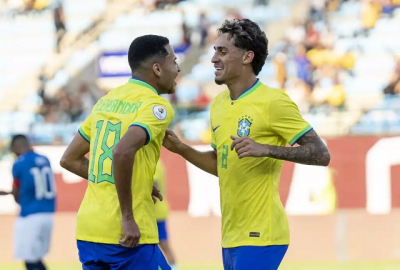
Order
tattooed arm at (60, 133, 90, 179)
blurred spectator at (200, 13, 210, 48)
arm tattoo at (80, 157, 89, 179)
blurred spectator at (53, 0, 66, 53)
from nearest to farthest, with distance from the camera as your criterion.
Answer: tattooed arm at (60, 133, 90, 179), arm tattoo at (80, 157, 89, 179), blurred spectator at (200, 13, 210, 48), blurred spectator at (53, 0, 66, 53)

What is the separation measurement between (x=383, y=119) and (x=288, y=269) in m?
4.55

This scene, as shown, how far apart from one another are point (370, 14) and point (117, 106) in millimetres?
12765

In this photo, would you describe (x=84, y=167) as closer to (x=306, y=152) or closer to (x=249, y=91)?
(x=249, y=91)

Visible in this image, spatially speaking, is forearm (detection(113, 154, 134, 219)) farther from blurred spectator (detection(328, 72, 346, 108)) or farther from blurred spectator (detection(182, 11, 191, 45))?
blurred spectator (detection(182, 11, 191, 45))

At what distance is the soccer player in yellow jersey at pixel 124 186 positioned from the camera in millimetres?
4098

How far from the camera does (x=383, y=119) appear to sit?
46.1ft

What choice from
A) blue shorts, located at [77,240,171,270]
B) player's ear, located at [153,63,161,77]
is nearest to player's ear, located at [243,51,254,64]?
player's ear, located at [153,63,161,77]

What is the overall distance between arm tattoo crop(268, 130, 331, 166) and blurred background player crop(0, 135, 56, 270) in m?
5.68

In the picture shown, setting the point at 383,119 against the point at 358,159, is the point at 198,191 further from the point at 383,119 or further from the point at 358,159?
the point at 383,119

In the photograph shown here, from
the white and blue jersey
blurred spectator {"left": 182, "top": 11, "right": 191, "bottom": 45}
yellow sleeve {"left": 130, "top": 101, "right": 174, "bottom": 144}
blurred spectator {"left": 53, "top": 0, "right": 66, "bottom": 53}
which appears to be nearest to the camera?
yellow sleeve {"left": 130, "top": 101, "right": 174, "bottom": 144}

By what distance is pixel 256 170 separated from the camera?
4.82 meters

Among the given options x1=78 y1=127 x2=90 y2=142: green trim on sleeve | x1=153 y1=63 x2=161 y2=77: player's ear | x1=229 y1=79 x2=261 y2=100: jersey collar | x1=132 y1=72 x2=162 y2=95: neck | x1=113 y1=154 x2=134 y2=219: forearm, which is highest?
x1=153 y1=63 x2=161 y2=77: player's ear

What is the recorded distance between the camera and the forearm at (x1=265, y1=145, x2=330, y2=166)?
4.57 metres

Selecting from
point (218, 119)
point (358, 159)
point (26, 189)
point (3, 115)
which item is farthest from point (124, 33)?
point (218, 119)
